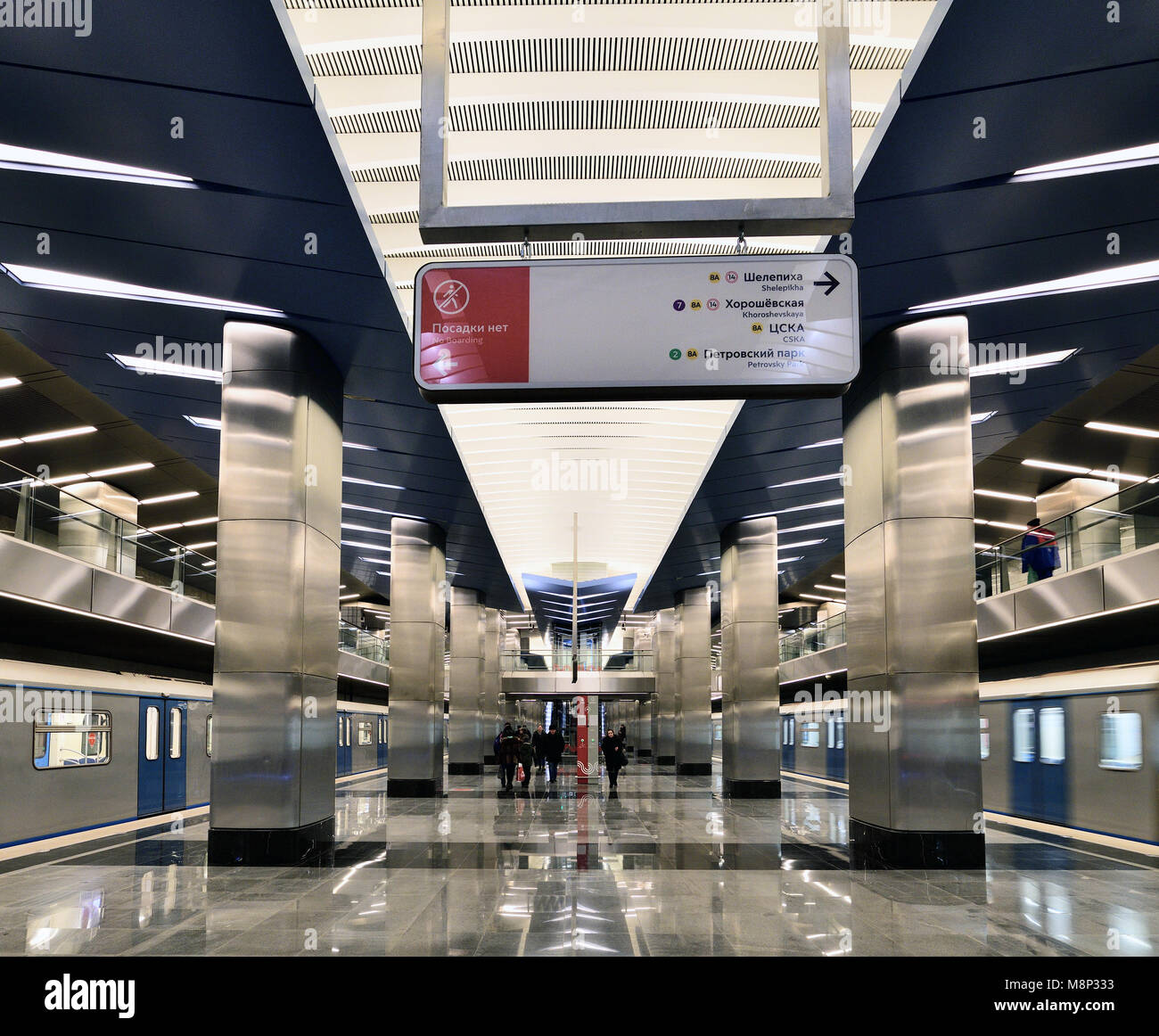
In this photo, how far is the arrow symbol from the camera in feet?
21.3

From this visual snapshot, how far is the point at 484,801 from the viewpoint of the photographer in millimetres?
24828

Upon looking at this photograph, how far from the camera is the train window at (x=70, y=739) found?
16672 millimetres

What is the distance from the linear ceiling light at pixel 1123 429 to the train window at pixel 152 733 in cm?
1915

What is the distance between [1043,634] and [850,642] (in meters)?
7.07

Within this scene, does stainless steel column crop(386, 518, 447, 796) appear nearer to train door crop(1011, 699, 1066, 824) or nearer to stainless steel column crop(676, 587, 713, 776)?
stainless steel column crop(676, 587, 713, 776)

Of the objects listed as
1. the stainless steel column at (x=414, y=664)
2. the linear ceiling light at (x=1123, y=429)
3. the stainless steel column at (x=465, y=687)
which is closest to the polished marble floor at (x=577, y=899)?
the stainless steel column at (x=414, y=664)

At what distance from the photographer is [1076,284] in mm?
11711

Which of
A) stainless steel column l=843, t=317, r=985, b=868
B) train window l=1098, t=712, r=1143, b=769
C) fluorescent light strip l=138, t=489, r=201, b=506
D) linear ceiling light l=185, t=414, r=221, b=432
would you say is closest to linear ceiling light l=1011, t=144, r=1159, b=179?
stainless steel column l=843, t=317, r=985, b=868

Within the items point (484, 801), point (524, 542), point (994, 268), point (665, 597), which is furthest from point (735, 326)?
point (665, 597)

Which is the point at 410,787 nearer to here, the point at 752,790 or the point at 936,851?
the point at 752,790

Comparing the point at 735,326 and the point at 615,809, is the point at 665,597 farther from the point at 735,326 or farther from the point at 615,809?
the point at 735,326

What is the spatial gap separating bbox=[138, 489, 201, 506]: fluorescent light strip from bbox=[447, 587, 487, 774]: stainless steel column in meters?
11.1

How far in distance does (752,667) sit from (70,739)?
15312 mm

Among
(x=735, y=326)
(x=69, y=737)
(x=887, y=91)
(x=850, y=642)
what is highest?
(x=887, y=91)
